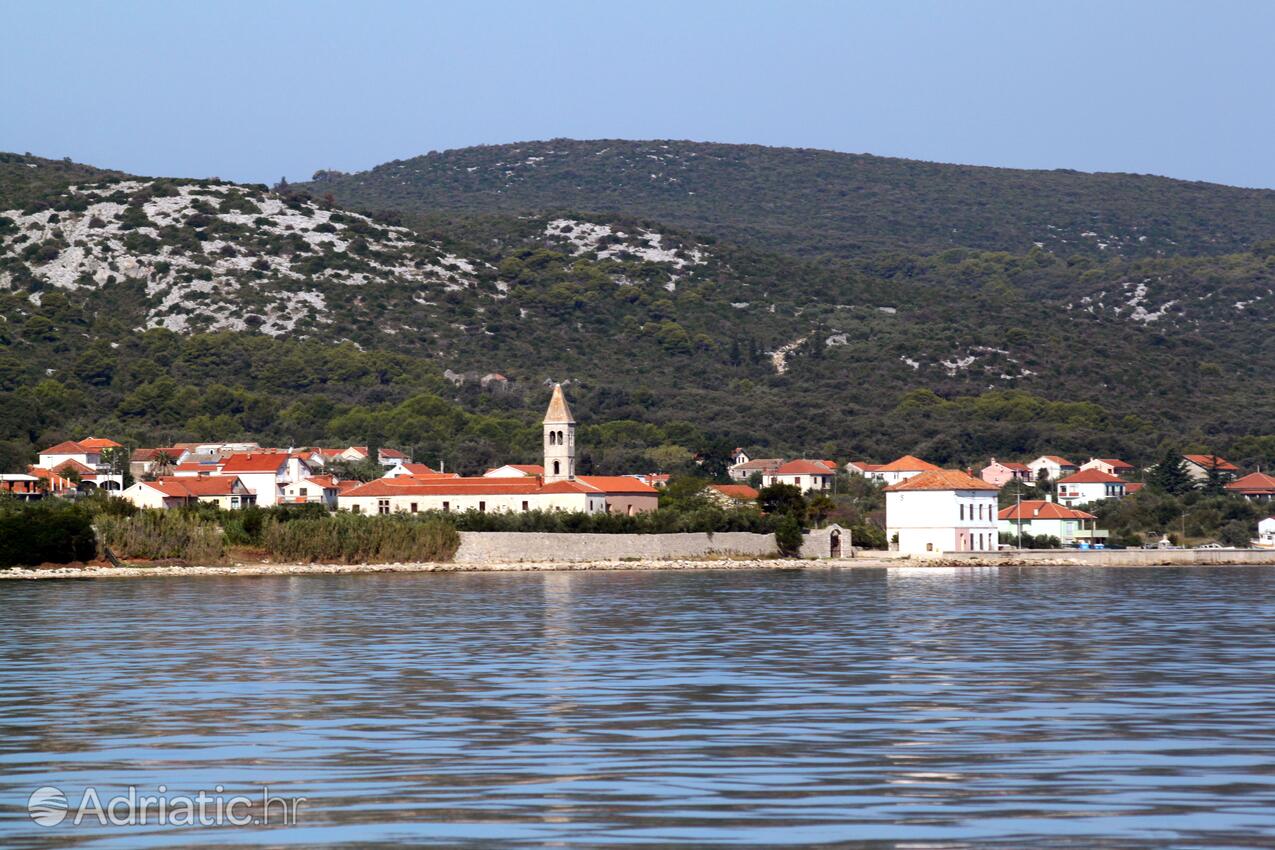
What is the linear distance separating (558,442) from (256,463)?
15.5m

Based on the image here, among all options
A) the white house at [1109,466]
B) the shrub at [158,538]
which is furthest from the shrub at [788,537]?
the white house at [1109,466]

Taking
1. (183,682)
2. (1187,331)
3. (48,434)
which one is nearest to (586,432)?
(48,434)

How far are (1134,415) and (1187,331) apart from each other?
137 ft

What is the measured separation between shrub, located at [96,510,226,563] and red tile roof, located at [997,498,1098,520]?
129ft

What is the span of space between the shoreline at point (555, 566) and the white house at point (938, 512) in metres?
2.02

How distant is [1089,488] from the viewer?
9769cm

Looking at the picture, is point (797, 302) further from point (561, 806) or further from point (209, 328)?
point (561, 806)

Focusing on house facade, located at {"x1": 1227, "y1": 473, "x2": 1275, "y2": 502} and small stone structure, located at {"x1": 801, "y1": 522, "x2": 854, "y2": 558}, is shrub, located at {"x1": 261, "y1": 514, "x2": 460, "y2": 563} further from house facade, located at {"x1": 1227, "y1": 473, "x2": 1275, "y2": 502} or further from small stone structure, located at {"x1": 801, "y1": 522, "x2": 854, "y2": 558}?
house facade, located at {"x1": 1227, "y1": 473, "x2": 1275, "y2": 502}

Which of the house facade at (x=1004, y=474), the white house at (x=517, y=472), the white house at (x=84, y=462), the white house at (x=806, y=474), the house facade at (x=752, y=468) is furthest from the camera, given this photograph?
the house facade at (x=752, y=468)

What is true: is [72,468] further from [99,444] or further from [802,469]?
[802,469]

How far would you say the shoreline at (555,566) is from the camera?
5797 centimetres

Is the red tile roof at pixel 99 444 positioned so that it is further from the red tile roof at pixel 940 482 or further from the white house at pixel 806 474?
the red tile roof at pixel 940 482

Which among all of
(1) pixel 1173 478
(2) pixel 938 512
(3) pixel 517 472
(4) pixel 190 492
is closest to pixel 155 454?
(4) pixel 190 492

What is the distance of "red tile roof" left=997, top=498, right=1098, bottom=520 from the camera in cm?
8556
